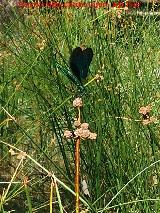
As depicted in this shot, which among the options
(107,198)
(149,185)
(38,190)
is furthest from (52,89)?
(149,185)

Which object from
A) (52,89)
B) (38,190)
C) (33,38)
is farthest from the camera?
(33,38)

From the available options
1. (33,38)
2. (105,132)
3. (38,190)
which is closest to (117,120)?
(105,132)

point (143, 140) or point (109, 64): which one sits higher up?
point (109, 64)

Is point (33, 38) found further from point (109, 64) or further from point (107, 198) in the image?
point (107, 198)

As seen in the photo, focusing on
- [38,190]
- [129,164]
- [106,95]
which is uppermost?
[106,95]

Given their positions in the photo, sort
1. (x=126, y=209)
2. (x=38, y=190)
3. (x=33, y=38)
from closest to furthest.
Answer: (x=126, y=209) < (x=38, y=190) < (x=33, y=38)

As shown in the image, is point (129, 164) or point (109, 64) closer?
point (129, 164)

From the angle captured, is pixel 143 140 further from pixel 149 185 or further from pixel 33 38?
pixel 33 38
